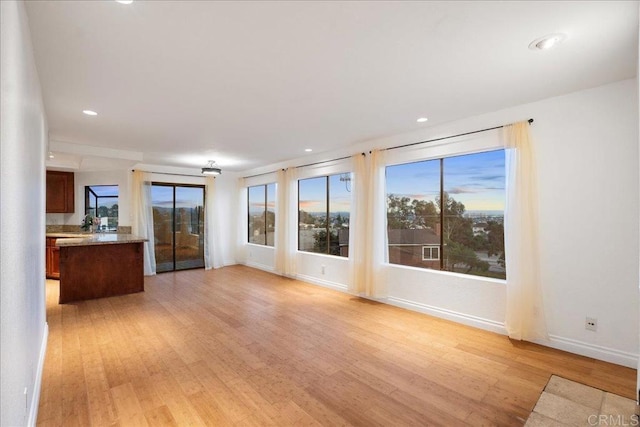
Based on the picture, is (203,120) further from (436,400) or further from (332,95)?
(436,400)

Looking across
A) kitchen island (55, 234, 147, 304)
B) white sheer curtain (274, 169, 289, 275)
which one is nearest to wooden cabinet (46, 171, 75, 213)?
kitchen island (55, 234, 147, 304)

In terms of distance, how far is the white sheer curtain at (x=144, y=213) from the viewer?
6598mm

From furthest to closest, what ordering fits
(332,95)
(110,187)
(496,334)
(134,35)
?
(110,187), (496,334), (332,95), (134,35)

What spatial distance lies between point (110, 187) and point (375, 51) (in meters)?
7.61

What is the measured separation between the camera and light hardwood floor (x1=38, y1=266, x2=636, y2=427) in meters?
2.11

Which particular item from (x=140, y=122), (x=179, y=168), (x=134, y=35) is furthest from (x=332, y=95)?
(x=179, y=168)

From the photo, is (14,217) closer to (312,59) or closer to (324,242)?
(312,59)

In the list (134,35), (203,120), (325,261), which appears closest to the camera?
(134,35)

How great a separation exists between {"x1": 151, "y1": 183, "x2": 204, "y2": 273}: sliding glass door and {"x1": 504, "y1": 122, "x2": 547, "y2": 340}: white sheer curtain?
6909 mm

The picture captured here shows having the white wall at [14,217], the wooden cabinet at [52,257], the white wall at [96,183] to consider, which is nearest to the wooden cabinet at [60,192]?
the white wall at [96,183]

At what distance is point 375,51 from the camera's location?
2.16m

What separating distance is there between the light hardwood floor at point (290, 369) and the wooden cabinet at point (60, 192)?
372 cm

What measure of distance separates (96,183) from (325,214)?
5.76 meters

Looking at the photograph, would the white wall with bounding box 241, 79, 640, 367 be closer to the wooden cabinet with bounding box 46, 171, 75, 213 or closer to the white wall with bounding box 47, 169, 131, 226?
Answer: the white wall with bounding box 47, 169, 131, 226
